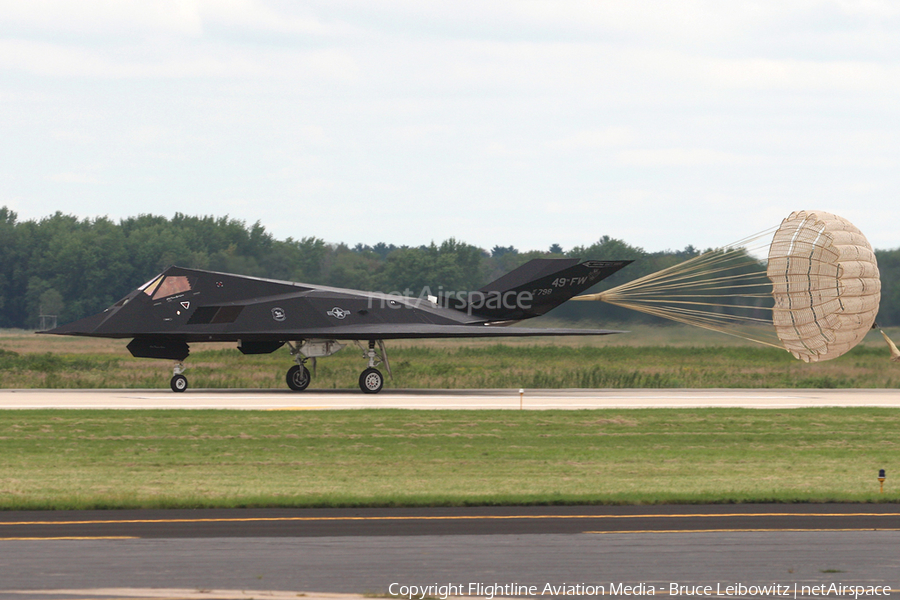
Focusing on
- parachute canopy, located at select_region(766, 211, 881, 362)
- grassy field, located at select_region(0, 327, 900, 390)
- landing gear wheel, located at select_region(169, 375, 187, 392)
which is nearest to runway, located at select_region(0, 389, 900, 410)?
landing gear wheel, located at select_region(169, 375, 187, 392)

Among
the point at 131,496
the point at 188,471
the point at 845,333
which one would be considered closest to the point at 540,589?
the point at 131,496

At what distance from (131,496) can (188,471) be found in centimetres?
253

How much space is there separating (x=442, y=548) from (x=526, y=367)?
A: 29720mm

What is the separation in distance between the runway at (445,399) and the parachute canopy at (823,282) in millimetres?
1915

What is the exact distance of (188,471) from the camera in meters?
15.1

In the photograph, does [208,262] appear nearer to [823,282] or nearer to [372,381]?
[372,381]

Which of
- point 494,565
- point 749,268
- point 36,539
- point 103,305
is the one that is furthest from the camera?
point 103,305

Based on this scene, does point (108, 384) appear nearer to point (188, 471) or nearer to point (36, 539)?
point (188, 471)

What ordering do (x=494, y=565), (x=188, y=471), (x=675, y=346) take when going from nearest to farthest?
(x=494, y=565) → (x=188, y=471) → (x=675, y=346)

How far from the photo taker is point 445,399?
27594mm

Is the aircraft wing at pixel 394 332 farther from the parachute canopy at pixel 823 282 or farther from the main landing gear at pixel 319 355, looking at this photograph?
the parachute canopy at pixel 823 282

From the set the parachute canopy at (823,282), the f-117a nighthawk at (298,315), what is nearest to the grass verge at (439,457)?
the parachute canopy at (823,282)

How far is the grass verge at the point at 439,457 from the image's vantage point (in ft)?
42.3

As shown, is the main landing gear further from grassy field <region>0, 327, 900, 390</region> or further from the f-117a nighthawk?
grassy field <region>0, 327, 900, 390</region>
